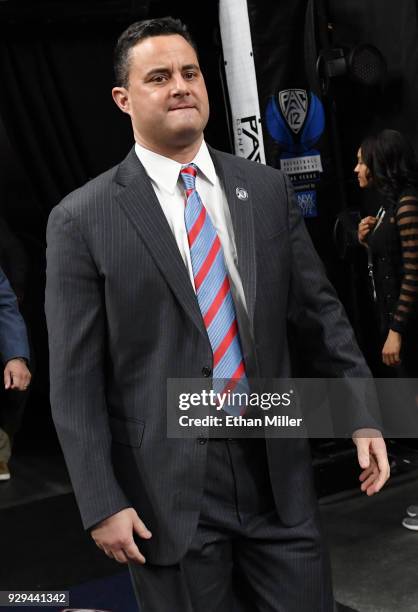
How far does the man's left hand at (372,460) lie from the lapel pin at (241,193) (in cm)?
54

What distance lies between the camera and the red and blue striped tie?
177cm

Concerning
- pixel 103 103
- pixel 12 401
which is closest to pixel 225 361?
pixel 12 401

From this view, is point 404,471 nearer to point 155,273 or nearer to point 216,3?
point 216,3

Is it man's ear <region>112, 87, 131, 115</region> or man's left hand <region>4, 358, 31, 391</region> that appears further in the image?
man's left hand <region>4, 358, 31, 391</region>

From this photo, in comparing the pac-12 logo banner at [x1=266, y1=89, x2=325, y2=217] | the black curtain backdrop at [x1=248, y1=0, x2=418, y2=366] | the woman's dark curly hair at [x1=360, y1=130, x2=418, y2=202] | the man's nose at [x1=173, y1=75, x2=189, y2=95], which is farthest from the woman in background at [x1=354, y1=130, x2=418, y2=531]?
the man's nose at [x1=173, y1=75, x2=189, y2=95]

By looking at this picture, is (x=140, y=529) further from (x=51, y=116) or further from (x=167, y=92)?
(x=51, y=116)

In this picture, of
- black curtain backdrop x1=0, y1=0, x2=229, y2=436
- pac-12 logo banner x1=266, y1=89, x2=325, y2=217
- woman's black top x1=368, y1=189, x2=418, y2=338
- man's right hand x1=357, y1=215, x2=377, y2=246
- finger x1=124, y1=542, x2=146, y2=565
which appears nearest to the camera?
finger x1=124, y1=542, x2=146, y2=565

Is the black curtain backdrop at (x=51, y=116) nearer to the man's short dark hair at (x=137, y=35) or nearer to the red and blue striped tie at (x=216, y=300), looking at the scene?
the man's short dark hair at (x=137, y=35)

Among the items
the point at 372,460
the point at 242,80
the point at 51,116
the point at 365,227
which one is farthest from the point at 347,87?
the point at 372,460

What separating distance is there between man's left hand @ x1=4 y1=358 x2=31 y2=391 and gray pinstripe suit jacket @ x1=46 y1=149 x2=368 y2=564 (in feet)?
5.13

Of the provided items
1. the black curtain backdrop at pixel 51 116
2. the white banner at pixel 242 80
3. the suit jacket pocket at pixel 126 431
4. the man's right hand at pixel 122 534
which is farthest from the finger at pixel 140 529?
the black curtain backdrop at pixel 51 116

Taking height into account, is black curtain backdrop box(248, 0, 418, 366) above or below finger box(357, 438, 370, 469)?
above

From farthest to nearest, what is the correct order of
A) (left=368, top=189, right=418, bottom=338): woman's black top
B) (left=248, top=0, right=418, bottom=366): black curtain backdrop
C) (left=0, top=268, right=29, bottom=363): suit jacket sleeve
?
(left=248, top=0, right=418, bottom=366): black curtain backdrop → (left=368, top=189, right=418, bottom=338): woman's black top → (left=0, top=268, right=29, bottom=363): suit jacket sleeve

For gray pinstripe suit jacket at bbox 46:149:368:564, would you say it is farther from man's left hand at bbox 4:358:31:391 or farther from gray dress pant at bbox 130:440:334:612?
man's left hand at bbox 4:358:31:391
